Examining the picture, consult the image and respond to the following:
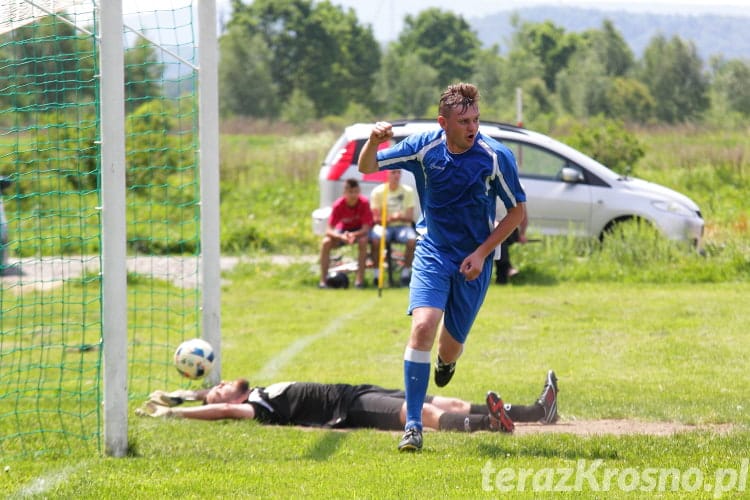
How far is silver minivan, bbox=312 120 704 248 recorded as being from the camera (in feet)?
52.4

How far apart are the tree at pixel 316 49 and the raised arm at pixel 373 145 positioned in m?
59.5

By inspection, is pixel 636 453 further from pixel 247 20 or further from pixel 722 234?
pixel 247 20

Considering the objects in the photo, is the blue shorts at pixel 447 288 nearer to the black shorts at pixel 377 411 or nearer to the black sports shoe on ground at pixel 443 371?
the black sports shoe on ground at pixel 443 371

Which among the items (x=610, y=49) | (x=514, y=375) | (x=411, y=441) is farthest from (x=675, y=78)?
(x=411, y=441)

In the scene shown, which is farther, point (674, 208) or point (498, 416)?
point (674, 208)

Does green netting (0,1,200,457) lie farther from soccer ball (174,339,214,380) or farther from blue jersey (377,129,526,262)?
blue jersey (377,129,526,262)

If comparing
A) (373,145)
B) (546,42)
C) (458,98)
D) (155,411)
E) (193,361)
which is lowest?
(155,411)

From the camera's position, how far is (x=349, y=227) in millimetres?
15469

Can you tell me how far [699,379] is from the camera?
9.05 meters

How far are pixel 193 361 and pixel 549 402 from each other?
8.36 feet

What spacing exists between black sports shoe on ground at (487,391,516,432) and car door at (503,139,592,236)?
358 inches

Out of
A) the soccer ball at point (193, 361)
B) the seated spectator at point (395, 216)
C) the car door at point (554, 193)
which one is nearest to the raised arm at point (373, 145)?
the soccer ball at point (193, 361)

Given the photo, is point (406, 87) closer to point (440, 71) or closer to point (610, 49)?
point (610, 49)

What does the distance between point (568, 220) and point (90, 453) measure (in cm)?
1040
